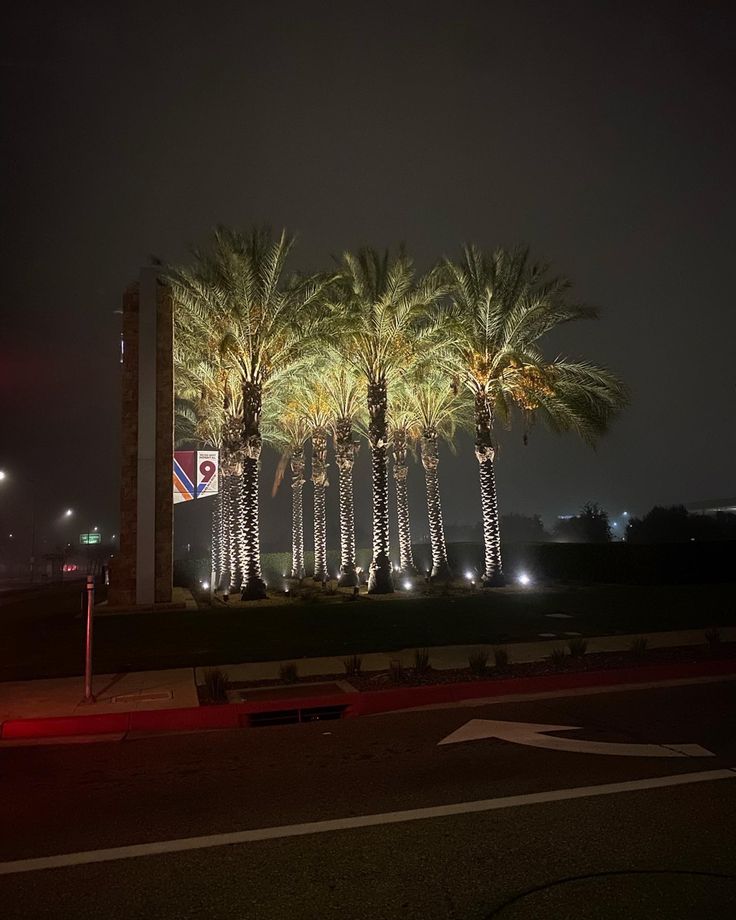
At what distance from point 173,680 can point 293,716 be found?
9.52ft

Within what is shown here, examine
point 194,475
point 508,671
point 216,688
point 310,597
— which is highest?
point 194,475

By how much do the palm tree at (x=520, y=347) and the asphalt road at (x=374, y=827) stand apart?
1909 cm

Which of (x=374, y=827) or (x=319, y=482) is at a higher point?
(x=319, y=482)

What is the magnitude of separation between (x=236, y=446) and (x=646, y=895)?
2739 cm

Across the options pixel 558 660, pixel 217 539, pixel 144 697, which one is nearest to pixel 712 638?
pixel 558 660

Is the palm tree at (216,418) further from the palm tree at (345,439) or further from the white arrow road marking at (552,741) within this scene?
the white arrow road marking at (552,741)

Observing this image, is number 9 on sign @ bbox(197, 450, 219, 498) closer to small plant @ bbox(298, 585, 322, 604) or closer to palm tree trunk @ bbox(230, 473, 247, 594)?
palm tree trunk @ bbox(230, 473, 247, 594)

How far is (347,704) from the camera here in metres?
10.1

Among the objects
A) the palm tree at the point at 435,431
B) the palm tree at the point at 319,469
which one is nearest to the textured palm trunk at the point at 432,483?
the palm tree at the point at 435,431

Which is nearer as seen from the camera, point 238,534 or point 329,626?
point 329,626

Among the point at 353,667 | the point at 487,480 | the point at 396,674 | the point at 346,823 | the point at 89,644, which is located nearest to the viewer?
the point at 346,823

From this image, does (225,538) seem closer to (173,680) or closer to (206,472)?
(206,472)

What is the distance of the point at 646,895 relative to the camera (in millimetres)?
4371

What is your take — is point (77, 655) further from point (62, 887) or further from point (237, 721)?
point (62, 887)
